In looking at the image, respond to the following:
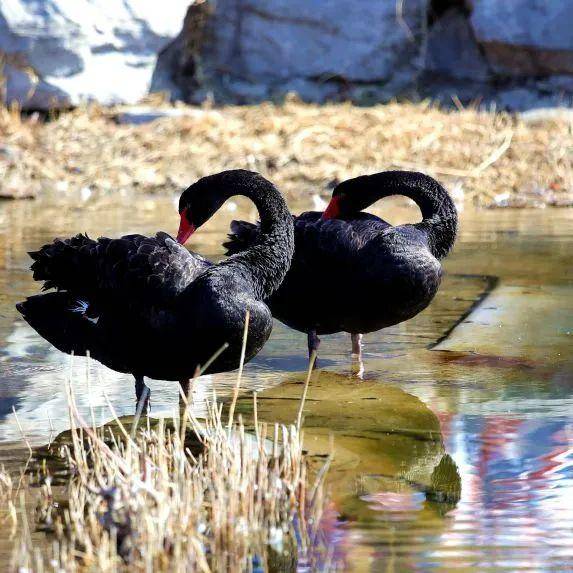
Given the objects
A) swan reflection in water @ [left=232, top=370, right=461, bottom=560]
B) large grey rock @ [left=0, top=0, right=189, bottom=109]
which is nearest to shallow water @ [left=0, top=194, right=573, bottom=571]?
swan reflection in water @ [left=232, top=370, right=461, bottom=560]

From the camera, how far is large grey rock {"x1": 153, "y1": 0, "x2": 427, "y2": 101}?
1547cm

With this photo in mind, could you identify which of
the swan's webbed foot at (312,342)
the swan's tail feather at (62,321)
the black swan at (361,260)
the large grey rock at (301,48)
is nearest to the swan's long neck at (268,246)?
the black swan at (361,260)

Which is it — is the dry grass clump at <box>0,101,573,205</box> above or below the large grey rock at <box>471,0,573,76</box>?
below

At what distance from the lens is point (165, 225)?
31.8ft

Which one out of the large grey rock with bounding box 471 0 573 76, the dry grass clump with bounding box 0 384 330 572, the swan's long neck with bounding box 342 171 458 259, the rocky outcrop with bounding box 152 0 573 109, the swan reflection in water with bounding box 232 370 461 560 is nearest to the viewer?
the dry grass clump with bounding box 0 384 330 572

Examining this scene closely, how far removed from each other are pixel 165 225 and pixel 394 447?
567cm

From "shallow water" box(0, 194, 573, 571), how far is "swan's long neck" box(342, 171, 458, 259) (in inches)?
21.1

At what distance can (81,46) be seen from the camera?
13.8 m

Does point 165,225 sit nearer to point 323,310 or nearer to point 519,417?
point 323,310

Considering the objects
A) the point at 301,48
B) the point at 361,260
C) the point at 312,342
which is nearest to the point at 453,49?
the point at 301,48

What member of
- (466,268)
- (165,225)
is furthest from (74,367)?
(165,225)

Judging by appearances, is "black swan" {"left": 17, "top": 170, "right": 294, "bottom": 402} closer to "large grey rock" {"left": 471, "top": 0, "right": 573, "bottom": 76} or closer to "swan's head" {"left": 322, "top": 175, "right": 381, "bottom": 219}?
"swan's head" {"left": 322, "top": 175, "right": 381, "bottom": 219}

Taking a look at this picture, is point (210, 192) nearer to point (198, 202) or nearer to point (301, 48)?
point (198, 202)

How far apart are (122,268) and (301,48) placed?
11.5 m
